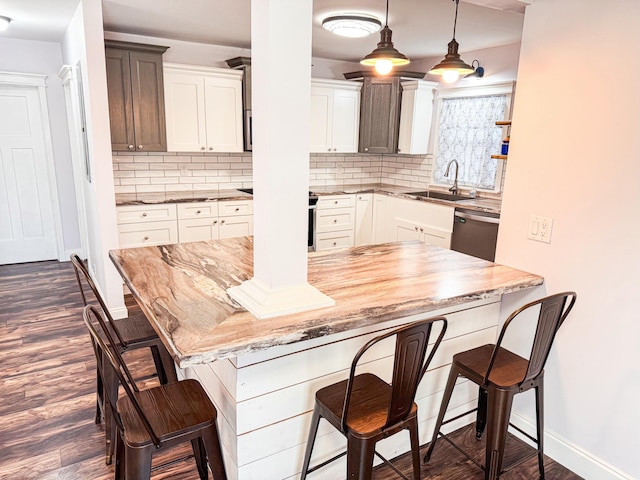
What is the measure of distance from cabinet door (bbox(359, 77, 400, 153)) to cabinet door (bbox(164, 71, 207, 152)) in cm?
194

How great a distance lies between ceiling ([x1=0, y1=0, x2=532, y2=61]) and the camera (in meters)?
3.16

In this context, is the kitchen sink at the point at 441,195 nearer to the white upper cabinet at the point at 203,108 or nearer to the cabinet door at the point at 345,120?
the cabinet door at the point at 345,120

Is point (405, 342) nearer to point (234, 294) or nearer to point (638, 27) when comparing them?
point (234, 294)

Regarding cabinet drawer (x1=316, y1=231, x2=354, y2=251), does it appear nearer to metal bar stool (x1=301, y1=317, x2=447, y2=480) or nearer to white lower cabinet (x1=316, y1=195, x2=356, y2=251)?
white lower cabinet (x1=316, y1=195, x2=356, y2=251)

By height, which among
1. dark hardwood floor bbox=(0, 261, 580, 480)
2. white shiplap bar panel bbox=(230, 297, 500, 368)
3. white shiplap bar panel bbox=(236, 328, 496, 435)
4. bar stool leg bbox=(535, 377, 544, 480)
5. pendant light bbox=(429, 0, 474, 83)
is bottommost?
dark hardwood floor bbox=(0, 261, 580, 480)

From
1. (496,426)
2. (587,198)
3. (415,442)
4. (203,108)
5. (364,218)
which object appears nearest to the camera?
(415,442)

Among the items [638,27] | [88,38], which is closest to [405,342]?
[638,27]

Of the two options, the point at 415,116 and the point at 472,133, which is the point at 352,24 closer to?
the point at 415,116

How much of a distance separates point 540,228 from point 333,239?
125 inches

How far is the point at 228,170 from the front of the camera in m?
5.03

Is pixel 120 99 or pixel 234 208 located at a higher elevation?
pixel 120 99

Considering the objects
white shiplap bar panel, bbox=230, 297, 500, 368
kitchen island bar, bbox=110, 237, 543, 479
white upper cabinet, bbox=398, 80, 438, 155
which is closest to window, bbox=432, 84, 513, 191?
white upper cabinet, bbox=398, 80, 438, 155

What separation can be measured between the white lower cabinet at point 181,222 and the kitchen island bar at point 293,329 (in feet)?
5.58

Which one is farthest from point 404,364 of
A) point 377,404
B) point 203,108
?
point 203,108
